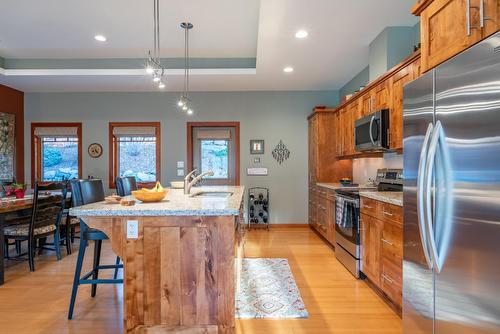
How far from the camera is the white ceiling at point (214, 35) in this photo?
3170 mm

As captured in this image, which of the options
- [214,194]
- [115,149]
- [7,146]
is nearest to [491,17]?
[214,194]

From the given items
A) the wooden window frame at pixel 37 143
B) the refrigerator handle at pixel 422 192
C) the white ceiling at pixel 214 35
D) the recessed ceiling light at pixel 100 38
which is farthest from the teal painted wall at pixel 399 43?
the wooden window frame at pixel 37 143

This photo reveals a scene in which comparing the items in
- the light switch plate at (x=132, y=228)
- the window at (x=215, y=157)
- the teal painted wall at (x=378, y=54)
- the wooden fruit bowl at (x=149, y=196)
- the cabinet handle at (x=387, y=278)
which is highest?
the teal painted wall at (x=378, y=54)

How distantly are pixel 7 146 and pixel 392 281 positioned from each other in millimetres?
6444

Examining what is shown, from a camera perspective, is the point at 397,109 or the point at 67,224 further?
the point at 67,224

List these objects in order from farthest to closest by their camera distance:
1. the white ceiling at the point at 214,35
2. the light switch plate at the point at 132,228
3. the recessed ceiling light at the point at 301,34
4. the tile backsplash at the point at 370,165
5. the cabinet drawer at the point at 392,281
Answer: the tile backsplash at the point at 370,165 → the recessed ceiling light at the point at 301,34 → the white ceiling at the point at 214,35 → the cabinet drawer at the point at 392,281 → the light switch plate at the point at 132,228

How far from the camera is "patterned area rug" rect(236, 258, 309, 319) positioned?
8.21ft

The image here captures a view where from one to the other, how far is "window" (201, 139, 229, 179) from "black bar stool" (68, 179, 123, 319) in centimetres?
311

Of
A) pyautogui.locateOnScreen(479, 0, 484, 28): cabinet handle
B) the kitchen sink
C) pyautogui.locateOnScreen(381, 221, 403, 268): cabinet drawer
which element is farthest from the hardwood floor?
pyautogui.locateOnScreen(479, 0, 484, 28): cabinet handle

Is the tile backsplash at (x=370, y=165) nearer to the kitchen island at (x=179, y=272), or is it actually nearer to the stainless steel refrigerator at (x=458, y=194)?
the stainless steel refrigerator at (x=458, y=194)

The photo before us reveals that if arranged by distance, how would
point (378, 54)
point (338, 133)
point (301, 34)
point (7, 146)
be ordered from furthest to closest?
1. point (7, 146)
2. point (338, 133)
3. point (378, 54)
4. point (301, 34)

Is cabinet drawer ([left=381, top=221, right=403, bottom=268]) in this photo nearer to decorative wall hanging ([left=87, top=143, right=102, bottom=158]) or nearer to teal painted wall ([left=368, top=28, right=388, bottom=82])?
teal painted wall ([left=368, top=28, right=388, bottom=82])

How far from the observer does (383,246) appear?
268cm

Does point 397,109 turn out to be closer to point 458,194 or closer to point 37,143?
point 458,194
